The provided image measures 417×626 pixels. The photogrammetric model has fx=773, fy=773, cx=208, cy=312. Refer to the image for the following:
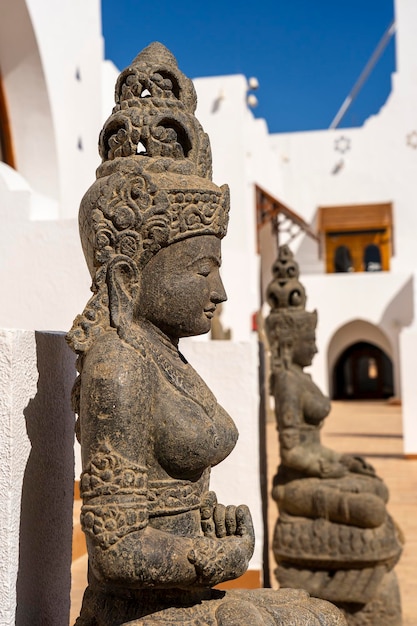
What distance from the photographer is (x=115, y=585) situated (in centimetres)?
195

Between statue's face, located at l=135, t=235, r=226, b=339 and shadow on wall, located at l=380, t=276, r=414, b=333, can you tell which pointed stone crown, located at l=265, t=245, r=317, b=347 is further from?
shadow on wall, located at l=380, t=276, r=414, b=333

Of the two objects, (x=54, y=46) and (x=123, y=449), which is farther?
(x=54, y=46)

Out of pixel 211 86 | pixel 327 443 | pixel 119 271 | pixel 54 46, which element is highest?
pixel 211 86

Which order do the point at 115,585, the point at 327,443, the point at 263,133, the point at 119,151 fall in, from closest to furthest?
the point at 115,585 < the point at 119,151 < the point at 327,443 < the point at 263,133

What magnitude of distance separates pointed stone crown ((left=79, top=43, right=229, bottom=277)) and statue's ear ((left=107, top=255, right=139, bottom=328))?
21 millimetres

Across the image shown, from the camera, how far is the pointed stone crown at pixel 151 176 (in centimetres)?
Result: 212

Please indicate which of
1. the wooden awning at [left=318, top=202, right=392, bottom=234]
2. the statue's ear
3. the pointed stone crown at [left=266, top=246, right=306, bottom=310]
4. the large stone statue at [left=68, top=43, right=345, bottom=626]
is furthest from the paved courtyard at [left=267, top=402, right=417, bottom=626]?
the wooden awning at [left=318, top=202, right=392, bottom=234]

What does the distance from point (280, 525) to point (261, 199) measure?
1381 cm

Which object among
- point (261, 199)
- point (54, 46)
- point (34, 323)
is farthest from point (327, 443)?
point (34, 323)

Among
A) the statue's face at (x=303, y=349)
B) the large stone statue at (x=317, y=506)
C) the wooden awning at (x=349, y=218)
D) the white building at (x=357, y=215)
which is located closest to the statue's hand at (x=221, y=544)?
the large stone statue at (x=317, y=506)

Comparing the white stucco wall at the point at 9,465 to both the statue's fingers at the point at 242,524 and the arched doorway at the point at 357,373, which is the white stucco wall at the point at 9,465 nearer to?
the statue's fingers at the point at 242,524

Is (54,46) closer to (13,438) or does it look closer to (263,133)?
(13,438)

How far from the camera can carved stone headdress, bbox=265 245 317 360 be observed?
4.65 metres

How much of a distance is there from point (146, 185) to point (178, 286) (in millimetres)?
293
